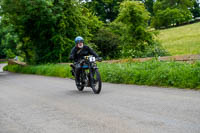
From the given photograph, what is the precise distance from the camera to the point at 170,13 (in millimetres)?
69438

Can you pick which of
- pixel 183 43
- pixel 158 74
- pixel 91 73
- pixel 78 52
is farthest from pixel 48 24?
pixel 183 43

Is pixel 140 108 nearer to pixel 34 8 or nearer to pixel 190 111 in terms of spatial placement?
pixel 190 111

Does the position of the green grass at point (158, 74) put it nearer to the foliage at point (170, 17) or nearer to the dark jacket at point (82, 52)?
the dark jacket at point (82, 52)

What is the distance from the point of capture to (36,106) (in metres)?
7.43

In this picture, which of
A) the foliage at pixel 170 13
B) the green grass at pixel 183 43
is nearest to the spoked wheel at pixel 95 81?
the green grass at pixel 183 43

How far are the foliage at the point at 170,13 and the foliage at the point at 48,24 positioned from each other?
48978mm

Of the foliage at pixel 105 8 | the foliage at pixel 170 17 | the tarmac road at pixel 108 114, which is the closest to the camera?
the tarmac road at pixel 108 114

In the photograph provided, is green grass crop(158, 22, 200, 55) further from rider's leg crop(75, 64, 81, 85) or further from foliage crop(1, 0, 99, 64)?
rider's leg crop(75, 64, 81, 85)

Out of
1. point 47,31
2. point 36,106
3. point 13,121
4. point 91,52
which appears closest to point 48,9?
point 47,31

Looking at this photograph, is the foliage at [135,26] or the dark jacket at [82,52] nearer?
the dark jacket at [82,52]

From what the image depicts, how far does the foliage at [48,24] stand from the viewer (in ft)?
71.5

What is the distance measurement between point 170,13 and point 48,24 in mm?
50920

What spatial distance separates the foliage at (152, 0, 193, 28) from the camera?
6975cm

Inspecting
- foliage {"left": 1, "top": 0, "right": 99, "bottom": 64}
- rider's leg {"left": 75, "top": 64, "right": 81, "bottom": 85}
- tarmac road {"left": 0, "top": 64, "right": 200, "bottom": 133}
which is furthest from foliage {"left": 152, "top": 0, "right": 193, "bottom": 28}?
tarmac road {"left": 0, "top": 64, "right": 200, "bottom": 133}
